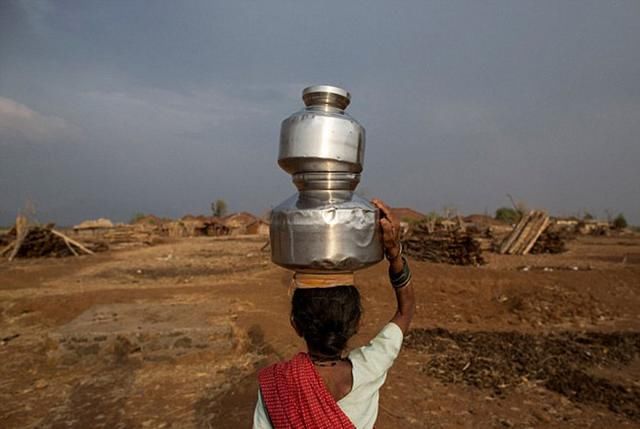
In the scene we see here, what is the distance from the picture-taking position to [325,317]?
4.06 feet

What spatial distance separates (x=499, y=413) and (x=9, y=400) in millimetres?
4008

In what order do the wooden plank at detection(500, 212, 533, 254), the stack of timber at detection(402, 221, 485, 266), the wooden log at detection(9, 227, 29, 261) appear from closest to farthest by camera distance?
the stack of timber at detection(402, 221, 485, 266)
the wooden plank at detection(500, 212, 533, 254)
the wooden log at detection(9, 227, 29, 261)

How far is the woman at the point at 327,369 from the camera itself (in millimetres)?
1198

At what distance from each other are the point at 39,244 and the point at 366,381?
1701 cm

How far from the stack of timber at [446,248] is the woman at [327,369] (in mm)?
10437

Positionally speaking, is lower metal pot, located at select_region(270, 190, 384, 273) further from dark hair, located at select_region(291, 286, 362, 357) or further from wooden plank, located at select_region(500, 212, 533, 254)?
wooden plank, located at select_region(500, 212, 533, 254)

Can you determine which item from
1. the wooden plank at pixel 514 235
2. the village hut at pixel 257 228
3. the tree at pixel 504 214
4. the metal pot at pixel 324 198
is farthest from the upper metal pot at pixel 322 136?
the tree at pixel 504 214

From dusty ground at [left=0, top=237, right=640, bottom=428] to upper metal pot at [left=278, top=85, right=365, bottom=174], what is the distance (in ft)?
7.83

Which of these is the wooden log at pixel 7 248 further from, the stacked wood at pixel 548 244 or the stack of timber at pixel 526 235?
the stacked wood at pixel 548 244

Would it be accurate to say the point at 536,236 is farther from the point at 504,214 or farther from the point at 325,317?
the point at 504,214

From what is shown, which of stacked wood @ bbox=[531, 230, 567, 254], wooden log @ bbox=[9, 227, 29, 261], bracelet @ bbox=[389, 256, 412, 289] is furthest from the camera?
wooden log @ bbox=[9, 227, 29, 261]

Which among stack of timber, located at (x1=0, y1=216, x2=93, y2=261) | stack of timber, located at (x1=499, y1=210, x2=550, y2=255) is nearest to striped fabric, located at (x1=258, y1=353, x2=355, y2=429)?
stack of timber, located at (x1=499, y1=210, x2=550, y2=255)

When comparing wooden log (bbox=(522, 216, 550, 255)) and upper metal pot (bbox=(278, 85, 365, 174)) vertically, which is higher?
upper metal pot (bbox=(278, 85, 365, 174))

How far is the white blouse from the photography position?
130cm
